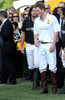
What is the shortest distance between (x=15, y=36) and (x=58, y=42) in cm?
243

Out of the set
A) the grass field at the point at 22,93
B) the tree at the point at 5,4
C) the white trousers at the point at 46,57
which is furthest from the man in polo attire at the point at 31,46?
the tree at the point at 5,4

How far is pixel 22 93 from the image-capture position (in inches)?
375

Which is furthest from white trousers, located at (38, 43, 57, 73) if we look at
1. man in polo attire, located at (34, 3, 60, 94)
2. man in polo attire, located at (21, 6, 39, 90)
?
man in polo attire, located at (21, 6, 39, 90)

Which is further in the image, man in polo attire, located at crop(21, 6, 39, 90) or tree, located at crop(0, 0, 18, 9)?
tree, located at crop(0, 0, 18, 9)

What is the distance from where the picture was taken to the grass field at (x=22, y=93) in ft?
28.5

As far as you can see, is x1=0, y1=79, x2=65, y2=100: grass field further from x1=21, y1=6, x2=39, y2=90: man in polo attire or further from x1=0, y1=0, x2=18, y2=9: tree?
x1=0, y1=0, x2=18, y2=9: tree

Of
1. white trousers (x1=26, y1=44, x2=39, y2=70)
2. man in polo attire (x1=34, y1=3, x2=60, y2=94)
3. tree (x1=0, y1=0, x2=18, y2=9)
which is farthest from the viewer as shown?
tree (x1=0, y1=0, x2=18, y2=9)

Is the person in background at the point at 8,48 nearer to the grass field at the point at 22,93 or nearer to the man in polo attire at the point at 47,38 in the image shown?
the grass field at the point at 22,93

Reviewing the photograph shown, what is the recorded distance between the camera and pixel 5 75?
12.0m

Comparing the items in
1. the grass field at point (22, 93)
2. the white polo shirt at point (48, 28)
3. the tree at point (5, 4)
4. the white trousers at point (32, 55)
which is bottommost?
the grass field at point (22, 93)

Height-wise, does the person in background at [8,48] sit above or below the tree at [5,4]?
below

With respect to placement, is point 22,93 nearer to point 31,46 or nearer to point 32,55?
point 32,55

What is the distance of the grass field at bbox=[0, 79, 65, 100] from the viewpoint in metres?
8.70

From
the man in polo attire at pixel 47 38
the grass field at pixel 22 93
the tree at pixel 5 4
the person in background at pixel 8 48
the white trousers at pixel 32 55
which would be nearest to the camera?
the grass field at pixel 22 93
